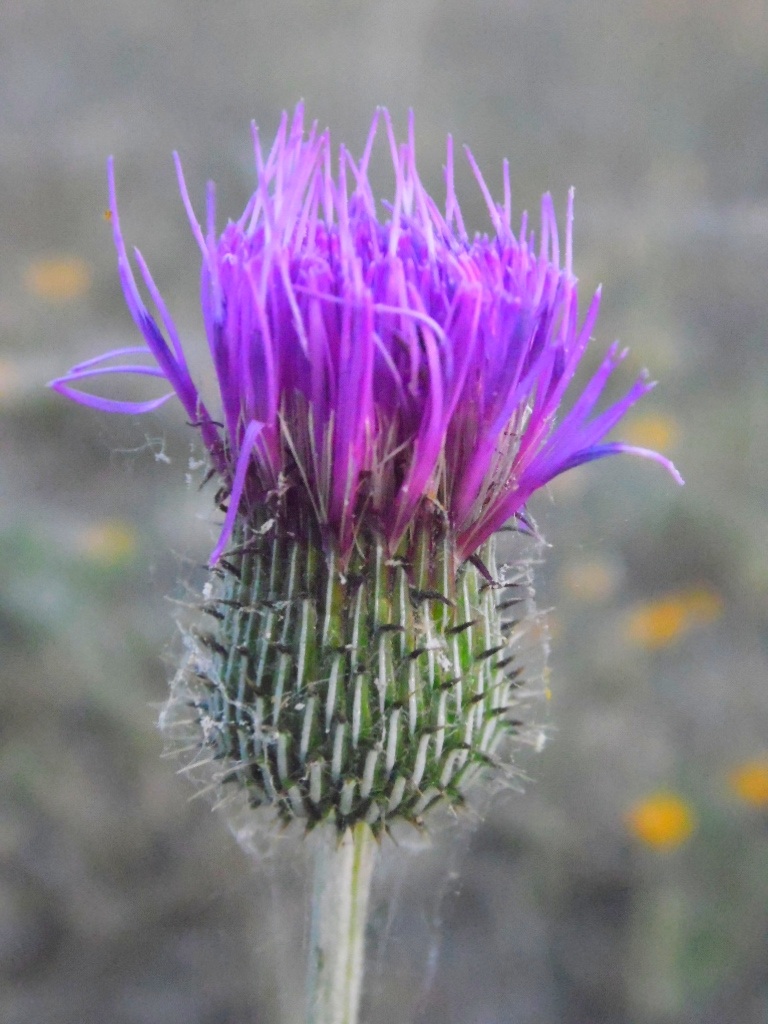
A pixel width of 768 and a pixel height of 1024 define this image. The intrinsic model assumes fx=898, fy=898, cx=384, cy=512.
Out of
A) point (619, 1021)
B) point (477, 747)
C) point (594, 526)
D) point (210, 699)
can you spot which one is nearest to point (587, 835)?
point (619, 1021)

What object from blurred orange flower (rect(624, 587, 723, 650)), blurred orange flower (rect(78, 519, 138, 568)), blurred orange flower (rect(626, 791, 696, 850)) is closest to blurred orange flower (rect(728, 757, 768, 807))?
blurred orange flower (rect(626, 791, 696, 850))

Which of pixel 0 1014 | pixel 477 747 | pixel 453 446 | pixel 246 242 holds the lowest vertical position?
pixel 0 1014

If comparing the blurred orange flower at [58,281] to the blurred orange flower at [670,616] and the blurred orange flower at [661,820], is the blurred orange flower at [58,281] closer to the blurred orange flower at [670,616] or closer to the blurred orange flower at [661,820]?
the blurred orange flower at [670,616]

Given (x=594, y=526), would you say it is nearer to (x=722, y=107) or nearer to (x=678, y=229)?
(x=678, y=229)

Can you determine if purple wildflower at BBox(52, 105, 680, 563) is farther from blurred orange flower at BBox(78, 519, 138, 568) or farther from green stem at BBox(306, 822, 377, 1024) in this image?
blurred orange flower at BBox(78, 519, 138, 568)

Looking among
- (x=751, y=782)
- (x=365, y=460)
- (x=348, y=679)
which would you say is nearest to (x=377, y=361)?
(x=365, y=460)

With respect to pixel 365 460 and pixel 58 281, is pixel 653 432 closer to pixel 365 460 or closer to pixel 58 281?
pixel 365 460

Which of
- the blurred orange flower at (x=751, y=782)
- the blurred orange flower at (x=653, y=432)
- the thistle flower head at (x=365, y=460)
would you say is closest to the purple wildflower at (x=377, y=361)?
the thistle flower head at (x=365, y=460)
